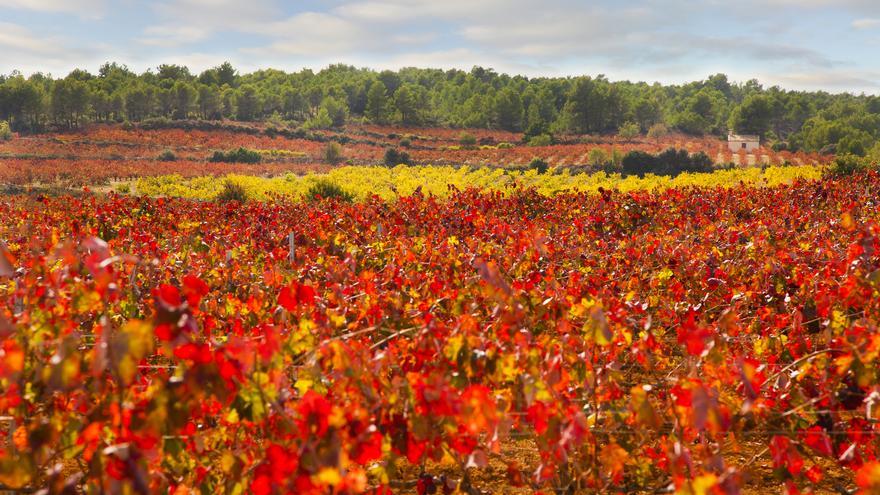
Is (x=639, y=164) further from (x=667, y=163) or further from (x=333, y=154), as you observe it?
(x=333, y=154)

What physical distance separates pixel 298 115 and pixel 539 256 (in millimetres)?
90546

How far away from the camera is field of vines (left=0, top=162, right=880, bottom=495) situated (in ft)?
5.50

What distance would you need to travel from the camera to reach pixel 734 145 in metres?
68.8

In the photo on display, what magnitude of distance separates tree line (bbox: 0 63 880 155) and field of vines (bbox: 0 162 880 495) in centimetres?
5495

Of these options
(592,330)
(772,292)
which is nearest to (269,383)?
(592,330)

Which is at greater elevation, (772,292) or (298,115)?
(298,115)

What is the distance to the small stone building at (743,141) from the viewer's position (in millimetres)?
68588

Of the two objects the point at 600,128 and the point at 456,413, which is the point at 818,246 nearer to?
the point at 456,413

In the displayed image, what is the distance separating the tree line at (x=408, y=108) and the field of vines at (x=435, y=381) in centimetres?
5495

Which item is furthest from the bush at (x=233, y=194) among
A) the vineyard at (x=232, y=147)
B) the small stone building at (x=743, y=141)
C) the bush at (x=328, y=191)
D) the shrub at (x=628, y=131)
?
the shrub at (x=628, y=131)

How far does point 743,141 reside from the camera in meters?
71.8

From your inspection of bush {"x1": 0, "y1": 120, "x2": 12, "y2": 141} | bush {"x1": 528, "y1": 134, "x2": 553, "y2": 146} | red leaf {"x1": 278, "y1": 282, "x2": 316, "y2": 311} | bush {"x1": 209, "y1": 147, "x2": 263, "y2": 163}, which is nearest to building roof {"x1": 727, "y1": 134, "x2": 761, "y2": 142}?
bush {"x1": 528, "y1": 134, "x2": 553, "y2": 146}

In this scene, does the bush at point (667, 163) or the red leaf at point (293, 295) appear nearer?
the red leaf at point (293, 295)

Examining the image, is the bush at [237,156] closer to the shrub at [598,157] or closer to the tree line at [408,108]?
the shrub at [598,157]
